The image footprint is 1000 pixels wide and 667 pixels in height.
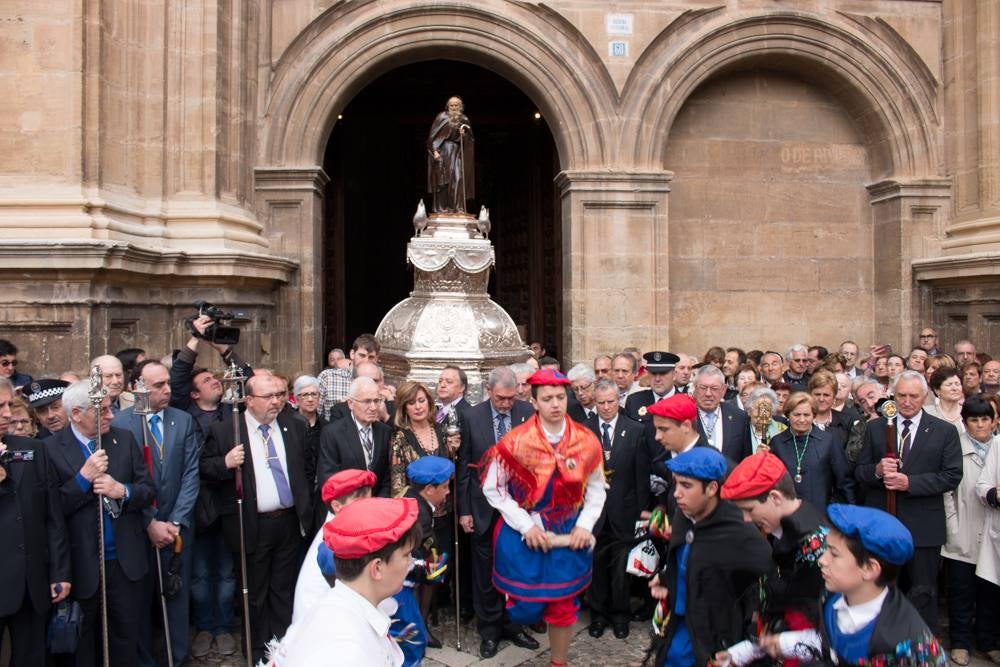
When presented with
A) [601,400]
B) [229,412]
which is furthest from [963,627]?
[229,412]

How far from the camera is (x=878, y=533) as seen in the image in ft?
8.75

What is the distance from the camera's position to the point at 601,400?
18.1ft

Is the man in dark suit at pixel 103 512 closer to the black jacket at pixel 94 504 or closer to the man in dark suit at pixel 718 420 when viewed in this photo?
the black jacket at pixel 94 504

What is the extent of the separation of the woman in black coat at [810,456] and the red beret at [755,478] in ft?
6.58

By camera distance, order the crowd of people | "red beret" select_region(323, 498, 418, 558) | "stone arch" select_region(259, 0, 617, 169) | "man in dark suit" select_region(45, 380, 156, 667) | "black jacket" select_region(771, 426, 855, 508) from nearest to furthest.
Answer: "red beret" select_region(323, 498, 418, 558), the crowd of people, "man in dark suit" select_region(45, 380, 156, 667), "black jacket" select_region(771, 426, 855, 508), "stone arch" select_region(259, 0, 617, 169)

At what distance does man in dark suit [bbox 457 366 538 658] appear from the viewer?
5.28m

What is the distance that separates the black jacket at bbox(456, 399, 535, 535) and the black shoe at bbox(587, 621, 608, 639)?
0.95 meters

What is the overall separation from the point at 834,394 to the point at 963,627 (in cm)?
161

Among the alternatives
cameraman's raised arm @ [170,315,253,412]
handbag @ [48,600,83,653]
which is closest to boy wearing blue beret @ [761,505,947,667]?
handbag @ [48,600,83,653]

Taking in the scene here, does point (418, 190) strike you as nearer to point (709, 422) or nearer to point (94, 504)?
point (709, 422)

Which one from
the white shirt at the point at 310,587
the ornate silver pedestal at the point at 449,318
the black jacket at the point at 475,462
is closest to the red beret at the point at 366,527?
the white shirt at the point at 310,587

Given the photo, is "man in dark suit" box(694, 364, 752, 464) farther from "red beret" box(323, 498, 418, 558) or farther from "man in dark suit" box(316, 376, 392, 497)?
"red beret" box(323, 498, 418, 558)

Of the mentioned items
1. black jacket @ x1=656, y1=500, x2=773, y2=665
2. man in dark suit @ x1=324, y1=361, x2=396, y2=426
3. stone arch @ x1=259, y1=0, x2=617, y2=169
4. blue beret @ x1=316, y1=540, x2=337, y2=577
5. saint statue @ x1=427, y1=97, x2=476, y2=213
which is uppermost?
stone arch @ x1=259, y1=0, x2=617, y2=169

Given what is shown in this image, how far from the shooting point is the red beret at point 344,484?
355cm
